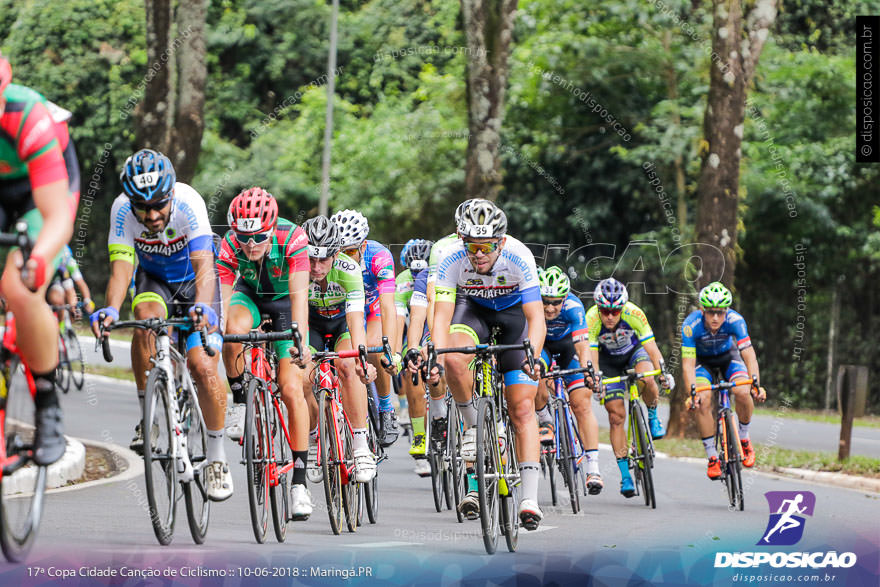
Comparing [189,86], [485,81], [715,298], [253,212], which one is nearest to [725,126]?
[485,81]

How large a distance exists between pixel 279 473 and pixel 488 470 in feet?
4.31

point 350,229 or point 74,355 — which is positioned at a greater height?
point 350,229

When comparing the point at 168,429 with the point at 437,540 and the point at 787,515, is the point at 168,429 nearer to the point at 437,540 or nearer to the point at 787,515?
the point at 437,540

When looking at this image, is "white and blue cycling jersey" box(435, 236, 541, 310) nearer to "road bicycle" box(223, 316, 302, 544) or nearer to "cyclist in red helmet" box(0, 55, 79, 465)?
"road bicycle" box(223, 316, 302, 544)

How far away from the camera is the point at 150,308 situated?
8.95m

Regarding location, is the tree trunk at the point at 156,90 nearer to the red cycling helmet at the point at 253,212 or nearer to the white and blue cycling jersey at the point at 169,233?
the red cycling helmet at the point at 253,212

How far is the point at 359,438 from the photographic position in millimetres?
10383

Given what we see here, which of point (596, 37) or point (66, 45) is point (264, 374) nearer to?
point (596, 37)

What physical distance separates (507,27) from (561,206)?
10632 mm

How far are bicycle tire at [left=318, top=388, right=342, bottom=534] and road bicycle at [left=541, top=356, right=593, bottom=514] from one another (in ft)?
9.26

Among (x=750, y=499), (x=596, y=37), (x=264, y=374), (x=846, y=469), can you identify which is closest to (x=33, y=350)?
(x=264, y=374)

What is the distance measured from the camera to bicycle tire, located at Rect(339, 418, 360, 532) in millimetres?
10062
